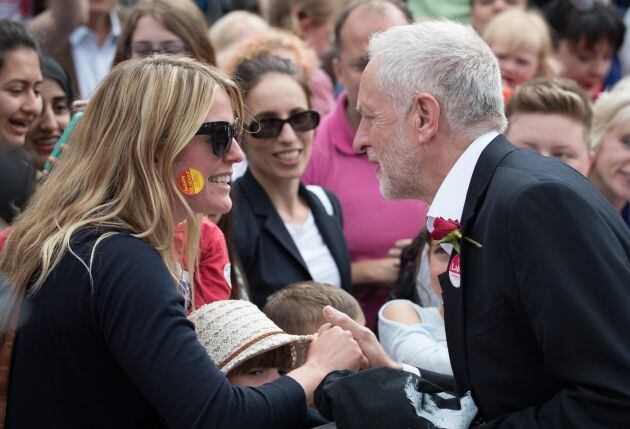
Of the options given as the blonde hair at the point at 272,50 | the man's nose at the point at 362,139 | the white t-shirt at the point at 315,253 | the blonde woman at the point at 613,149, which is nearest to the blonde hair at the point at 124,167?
the man's nose at the point at 362,139

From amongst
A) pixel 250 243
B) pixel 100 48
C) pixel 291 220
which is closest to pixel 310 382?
pixel 250 243

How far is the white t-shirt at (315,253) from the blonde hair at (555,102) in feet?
4.34

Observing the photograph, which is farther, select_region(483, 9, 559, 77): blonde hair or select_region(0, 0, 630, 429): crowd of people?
select_region(483, 9, 559, 77): blonde hair

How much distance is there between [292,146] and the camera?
15.1ft

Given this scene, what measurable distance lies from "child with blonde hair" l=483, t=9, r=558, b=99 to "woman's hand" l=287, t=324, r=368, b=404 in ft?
13.7

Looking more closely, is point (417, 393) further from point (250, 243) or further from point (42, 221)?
point (250, 243)

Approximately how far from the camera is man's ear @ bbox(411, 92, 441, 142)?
2.75 m

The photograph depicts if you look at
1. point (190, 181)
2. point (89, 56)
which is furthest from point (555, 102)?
point (89, 56)

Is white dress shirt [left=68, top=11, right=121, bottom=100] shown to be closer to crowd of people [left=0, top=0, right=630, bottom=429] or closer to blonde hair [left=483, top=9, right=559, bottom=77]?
crowd of people [left=0, top=0, right=630, bottom=429]

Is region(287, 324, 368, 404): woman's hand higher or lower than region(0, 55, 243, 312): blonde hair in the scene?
lower

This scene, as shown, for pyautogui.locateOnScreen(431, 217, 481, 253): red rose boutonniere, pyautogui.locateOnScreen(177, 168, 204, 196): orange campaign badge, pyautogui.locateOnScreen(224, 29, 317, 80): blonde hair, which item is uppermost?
pyautogui.locateOnScreen(177, 168, 204, 196): orange campaign badge

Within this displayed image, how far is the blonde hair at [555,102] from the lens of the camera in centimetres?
481

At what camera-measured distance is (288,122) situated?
465 cm

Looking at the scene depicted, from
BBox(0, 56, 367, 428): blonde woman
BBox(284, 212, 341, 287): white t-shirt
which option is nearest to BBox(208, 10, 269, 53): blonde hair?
BBox(284, 212, 341, 287): white t-shirt
